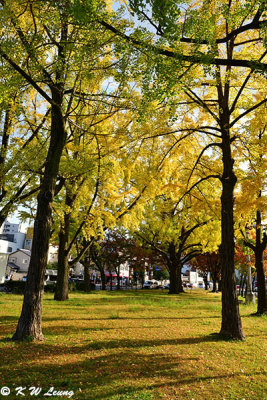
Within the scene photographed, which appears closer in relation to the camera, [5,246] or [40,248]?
[40,248]

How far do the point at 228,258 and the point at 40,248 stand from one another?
4.93 meters

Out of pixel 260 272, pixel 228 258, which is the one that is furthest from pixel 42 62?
pixel 260 272

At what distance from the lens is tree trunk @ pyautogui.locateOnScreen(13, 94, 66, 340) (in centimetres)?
584

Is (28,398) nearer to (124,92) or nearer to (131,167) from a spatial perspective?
(124,92)

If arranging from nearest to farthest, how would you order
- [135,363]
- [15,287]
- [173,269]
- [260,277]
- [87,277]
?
[135,363]
[260,277]
[15,287]
[173,269]
[87,277]

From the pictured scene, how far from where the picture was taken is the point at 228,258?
24.1 feet

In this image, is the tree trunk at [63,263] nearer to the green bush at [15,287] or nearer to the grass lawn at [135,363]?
the grass lawn at [135,363]

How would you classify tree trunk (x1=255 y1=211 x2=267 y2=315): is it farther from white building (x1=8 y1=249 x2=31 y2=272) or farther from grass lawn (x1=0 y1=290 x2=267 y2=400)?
white building (x1=8 y1=249 x2=31 y2=272)

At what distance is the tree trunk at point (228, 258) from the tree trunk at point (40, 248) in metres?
4.67

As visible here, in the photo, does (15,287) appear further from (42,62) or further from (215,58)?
(215,58)

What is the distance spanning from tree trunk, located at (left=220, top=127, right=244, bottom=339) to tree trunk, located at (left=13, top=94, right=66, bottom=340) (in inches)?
184

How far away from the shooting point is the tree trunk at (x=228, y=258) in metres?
6.95

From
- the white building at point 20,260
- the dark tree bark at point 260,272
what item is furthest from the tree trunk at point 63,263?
the white building at point 20,260

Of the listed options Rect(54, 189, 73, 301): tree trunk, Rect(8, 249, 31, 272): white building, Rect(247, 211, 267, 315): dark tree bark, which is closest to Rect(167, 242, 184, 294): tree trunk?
Rect(247, 211, 267, 315): dark tree bark
